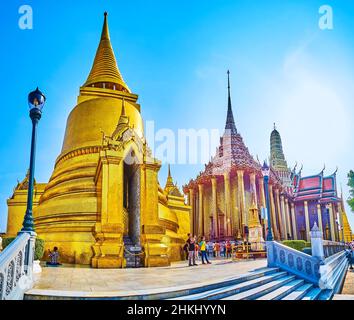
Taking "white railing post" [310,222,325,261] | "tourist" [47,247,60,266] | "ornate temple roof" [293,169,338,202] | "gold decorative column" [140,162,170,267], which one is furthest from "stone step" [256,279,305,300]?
"ornate temple roof" [293,169,338,202]

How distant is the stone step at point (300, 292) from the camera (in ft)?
24.4

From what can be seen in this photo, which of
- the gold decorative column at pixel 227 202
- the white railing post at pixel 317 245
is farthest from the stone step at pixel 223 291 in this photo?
the gold decorative column at pixel 227 202

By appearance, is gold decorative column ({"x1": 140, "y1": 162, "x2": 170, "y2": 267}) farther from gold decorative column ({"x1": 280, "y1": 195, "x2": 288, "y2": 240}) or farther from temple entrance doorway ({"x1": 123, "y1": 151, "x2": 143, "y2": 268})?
gold decorative column ({"x1": 280, "y1": 195, "x2": 288, "y2": 240})

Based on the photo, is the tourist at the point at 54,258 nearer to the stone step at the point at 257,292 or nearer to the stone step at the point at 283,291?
the stone step at the point at 257,292

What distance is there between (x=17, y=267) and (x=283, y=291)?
578cm

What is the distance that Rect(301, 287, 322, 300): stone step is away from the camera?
8007 millimetres

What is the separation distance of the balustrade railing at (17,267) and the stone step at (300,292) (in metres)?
5.41

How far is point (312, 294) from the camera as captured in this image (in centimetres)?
861

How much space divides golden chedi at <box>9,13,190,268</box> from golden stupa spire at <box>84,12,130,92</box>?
2623 millimetres

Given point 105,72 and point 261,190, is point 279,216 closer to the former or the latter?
point 261,190

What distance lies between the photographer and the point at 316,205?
1875 inches

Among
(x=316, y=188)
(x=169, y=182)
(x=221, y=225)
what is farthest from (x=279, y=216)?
(x=169, y=182)
